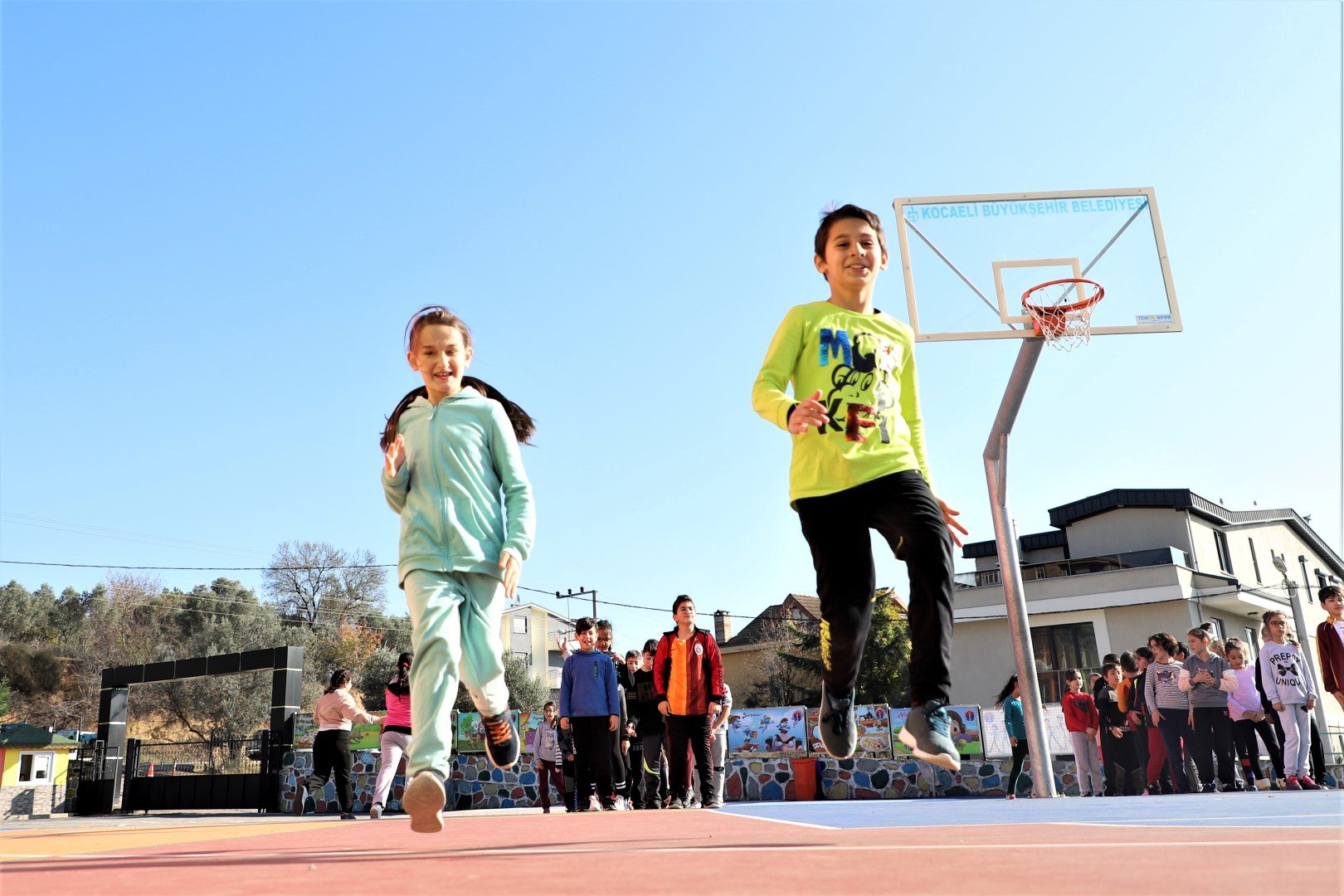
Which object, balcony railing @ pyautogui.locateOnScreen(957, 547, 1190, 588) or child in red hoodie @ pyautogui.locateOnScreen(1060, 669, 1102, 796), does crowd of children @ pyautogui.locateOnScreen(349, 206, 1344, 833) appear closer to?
child in red hoodie @ pyautogui.locateOnScreen(1060, 669, 1102, 796)

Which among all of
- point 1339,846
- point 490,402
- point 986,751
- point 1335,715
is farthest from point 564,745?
point 1335,715

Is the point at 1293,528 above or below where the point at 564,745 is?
above

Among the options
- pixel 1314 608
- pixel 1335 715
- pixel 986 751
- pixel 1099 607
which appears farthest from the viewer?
pixel 1314 608

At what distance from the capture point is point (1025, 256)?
41.7 feet

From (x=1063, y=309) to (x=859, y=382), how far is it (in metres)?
9.15

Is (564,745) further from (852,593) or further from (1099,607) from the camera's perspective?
(1099,607)

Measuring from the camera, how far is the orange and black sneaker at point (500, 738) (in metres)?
4.07

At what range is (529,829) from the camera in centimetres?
532

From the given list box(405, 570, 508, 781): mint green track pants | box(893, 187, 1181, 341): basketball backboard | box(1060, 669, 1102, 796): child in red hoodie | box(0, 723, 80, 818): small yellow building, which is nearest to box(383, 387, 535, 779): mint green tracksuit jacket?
box(405, 570, 508, 781): mint green track pants

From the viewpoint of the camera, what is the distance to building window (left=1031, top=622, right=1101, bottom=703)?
108 ft

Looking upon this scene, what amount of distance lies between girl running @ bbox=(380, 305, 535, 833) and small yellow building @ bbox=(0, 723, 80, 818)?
25.1m

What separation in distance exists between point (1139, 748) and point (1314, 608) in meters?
35.7

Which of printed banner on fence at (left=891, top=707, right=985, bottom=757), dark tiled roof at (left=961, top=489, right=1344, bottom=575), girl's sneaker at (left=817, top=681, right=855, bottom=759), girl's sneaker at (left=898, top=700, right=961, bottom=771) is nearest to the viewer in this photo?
girl's sneaker at (left=898, top=700, right=961, bottom=771)

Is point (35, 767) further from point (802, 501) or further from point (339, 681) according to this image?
point (802, 501)
